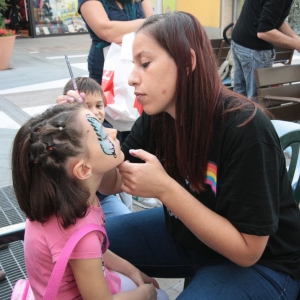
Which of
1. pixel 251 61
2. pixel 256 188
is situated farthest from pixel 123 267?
pixel 251 61

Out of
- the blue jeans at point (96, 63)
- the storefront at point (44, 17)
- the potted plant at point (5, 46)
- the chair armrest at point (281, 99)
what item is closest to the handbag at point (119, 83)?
the blue jeans at point (96, 63)

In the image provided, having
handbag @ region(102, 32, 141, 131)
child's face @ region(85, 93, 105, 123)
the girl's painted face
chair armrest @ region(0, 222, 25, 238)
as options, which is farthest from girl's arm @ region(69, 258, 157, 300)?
handbag @ region(102, 32, 141, 131)

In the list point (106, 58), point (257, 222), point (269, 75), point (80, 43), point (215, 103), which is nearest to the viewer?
point (257, 222)

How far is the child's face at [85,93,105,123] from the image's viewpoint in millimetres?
2275

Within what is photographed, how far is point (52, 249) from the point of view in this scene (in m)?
1.29

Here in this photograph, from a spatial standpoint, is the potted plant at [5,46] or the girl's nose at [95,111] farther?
the potted plant at [5,46]

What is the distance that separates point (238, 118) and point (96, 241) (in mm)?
610

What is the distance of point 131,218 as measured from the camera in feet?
6.07

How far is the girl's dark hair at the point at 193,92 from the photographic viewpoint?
1.38m

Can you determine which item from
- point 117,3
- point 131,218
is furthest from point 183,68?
point 117,3

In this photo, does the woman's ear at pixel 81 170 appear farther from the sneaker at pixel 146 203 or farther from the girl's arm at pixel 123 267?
the sneaker at pixel 146 203

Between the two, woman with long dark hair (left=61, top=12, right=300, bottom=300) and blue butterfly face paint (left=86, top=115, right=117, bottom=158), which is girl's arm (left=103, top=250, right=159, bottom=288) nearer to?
woman with long dark hair (left=61, top=12, right=300, bottom=300)

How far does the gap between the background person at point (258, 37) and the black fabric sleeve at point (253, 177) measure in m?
2.64

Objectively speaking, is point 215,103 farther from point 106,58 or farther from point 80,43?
point 80,43
